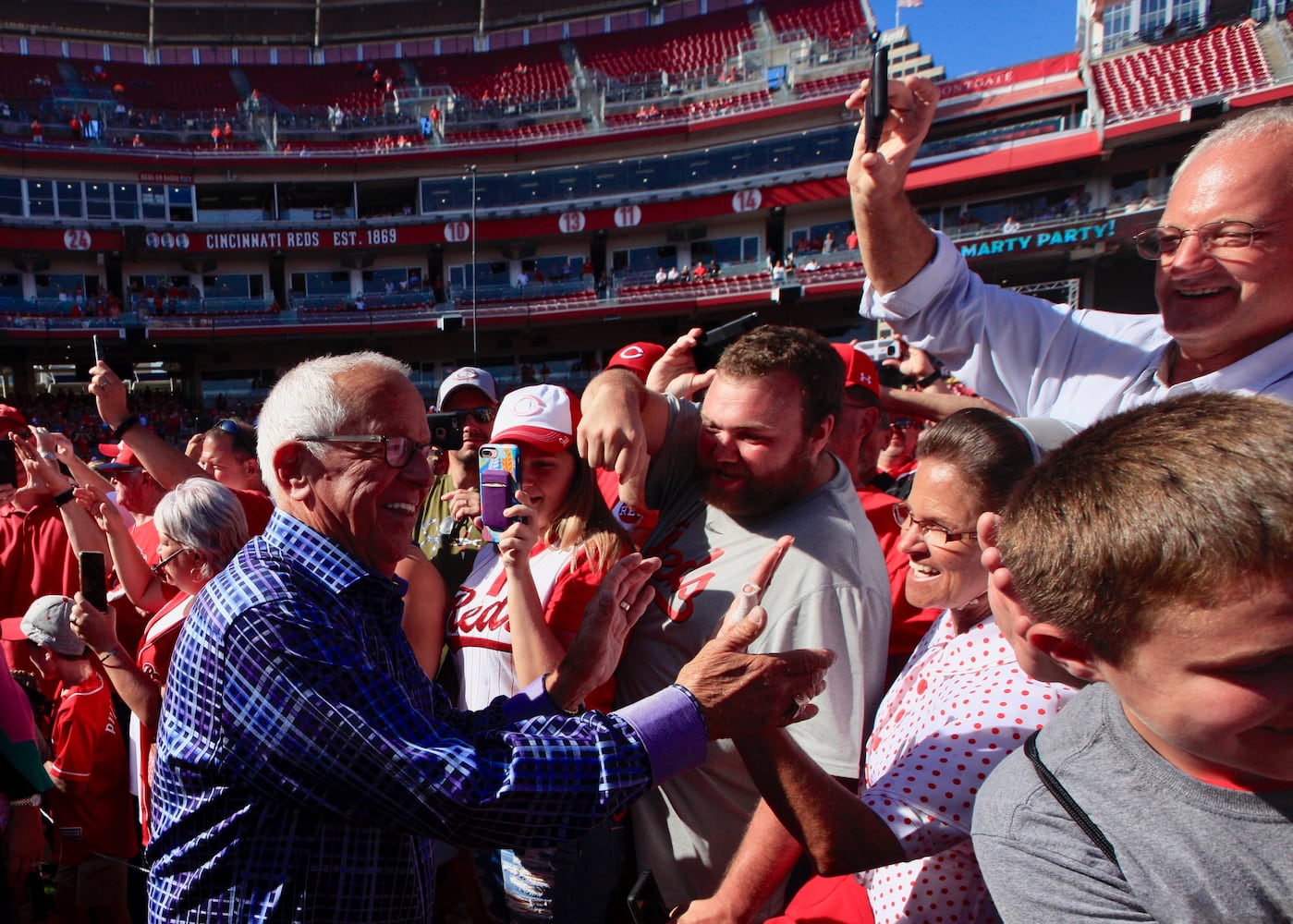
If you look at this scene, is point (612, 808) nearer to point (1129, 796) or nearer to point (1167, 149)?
point (1129, 796)

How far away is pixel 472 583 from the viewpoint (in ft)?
8.41

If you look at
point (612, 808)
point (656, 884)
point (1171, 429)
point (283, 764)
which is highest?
point (1171, 429)

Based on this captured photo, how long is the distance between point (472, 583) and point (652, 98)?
33.5 metres

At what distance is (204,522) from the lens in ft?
9.14

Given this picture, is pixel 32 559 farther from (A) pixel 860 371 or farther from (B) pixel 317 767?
(A) pixel 860 371

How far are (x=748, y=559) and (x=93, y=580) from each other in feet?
7.02

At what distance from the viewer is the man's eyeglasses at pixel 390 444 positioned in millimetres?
1573

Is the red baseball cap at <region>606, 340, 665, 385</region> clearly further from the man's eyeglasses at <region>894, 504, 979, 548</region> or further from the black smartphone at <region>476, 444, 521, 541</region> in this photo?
the man's eyeglasses at <region>894, 504, 979, 548</region>

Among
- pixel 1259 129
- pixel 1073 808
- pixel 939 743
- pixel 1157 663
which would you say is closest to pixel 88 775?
pixel 939 743

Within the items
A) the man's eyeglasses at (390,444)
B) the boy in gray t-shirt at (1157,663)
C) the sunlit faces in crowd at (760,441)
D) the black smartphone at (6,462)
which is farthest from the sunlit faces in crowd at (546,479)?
the black smartphone at (6,462)

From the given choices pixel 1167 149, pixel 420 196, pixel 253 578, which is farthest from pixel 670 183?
pixel 253 578

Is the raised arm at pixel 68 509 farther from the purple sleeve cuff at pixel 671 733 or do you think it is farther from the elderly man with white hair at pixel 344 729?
the purple sleeve cuff at pixel 671 733

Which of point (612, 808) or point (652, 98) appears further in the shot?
point (652, 98)

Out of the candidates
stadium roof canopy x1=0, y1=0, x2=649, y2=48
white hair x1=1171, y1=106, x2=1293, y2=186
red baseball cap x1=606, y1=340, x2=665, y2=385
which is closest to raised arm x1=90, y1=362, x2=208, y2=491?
red baseball cap x1=606, y1=340, x2=665, y2=385
